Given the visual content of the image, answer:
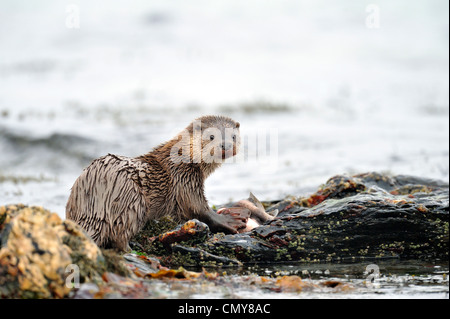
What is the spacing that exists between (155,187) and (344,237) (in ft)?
7.61

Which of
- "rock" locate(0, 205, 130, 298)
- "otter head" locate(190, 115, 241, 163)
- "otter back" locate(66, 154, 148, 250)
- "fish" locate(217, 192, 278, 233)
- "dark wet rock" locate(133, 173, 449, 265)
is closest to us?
"rock" locate(0, 205, 130, 298)

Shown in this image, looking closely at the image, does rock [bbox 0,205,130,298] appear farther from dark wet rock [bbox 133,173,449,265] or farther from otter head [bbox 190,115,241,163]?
otter head [bbox 190,115,241,163]

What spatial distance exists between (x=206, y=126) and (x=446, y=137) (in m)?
14.0

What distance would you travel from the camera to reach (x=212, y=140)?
7652mm

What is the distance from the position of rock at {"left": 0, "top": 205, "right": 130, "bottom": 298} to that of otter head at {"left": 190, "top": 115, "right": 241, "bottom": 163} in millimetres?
3055

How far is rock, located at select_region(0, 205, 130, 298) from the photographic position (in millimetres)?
4340

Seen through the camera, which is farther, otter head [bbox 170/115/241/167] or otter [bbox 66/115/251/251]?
otter head [bbox 170/115/241/167]

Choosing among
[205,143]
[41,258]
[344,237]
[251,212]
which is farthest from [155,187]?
[41,258]

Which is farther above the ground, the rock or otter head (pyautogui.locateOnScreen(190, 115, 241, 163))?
otter head (pyautogui.locateOnScreen(190, 115, 241, 163))

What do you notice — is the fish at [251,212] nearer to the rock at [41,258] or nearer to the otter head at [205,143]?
the otter head at [205,143]

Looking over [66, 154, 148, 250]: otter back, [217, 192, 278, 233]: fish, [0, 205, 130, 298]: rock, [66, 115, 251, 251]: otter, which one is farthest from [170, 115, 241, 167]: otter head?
[0, 205, 130, 298]: rock

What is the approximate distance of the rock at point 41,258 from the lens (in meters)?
4.34

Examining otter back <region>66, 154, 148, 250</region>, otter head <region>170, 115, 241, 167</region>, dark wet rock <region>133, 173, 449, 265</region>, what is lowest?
dark wet rock <region>133, 173, 449, 265</region>
